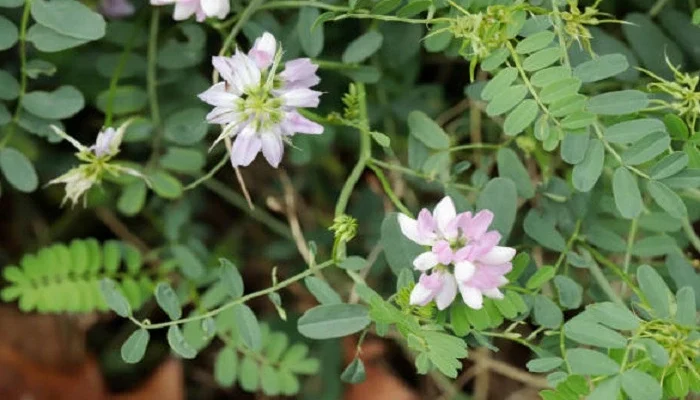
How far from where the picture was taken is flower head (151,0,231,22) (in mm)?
1107

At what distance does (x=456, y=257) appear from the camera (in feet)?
3.30

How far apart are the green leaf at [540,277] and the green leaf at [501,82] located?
193mm

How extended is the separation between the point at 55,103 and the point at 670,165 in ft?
2.40

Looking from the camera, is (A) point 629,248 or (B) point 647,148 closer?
(B) point 647,148

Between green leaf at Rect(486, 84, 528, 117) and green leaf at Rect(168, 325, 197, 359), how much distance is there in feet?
1.33

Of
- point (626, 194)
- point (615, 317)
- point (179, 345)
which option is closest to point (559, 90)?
point (626, 194)

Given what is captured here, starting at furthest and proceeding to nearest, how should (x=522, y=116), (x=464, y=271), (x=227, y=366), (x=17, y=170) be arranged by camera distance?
(x=227, y=366) → (x=17, y=170) → (x=522, y=116) → (x=464, y=271)

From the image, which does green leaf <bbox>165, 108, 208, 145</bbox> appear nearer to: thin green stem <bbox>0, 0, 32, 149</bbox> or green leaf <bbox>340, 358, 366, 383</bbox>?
thin green stem <bbox>0, 0, 32, 149</bbox>

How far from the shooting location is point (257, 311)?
5.86 feet

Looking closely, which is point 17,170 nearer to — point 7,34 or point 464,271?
point 7,34

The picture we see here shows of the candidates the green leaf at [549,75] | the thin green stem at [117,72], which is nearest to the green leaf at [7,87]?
the thin green stem at [117,72]

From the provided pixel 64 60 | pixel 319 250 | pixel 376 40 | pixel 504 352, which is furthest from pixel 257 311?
pixel 376 40

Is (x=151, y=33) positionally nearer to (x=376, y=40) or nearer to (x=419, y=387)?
(x=376, y=40)

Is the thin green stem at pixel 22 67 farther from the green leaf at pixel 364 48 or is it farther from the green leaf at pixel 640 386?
the green leaf at pixel 640 386
